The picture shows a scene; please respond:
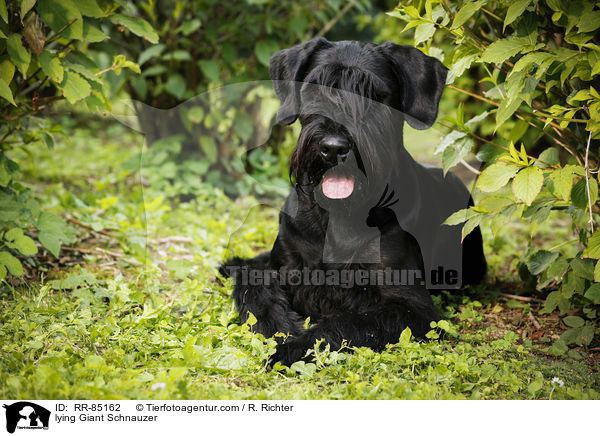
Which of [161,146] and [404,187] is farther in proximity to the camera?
[161,146]

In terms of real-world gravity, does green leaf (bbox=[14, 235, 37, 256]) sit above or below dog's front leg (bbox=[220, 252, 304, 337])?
above

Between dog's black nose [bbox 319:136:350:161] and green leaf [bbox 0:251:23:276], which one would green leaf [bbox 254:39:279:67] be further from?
green leaf [bbox 0:251:23:276]

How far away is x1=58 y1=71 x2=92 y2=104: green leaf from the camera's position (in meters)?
2.88

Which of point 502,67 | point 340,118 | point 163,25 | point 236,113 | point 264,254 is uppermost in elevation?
point 163,25

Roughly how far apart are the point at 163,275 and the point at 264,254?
637 mm

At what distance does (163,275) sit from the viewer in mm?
3457

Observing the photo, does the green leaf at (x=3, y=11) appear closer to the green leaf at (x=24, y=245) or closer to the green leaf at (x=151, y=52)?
the green leaf at (x=24, y=245)

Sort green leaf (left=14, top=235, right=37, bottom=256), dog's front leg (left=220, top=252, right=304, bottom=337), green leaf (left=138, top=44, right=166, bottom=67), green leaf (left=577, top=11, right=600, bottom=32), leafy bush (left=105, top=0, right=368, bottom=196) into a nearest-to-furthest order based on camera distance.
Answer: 1. green leaf (left=577, top=11, right=600, bottom=32)
2. dog's front leg (left=220, top=252, right=304, bottom=337)
3. green leaf (left=14, top=235, right=37, bottom=256)
4. green leaf (left=138, top=44, right=166, bottom=67)
5. leafy bush (left=105, top=0, right=368, bottom=196)

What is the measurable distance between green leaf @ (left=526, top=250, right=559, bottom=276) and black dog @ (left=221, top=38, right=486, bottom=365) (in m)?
0.53

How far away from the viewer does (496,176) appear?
7.93ft
